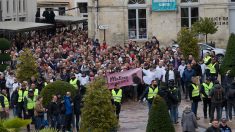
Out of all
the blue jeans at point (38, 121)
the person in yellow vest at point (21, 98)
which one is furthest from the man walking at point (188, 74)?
the blue jeans at point (38, 121)

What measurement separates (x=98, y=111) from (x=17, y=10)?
44.3 m

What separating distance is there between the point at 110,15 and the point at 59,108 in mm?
25826

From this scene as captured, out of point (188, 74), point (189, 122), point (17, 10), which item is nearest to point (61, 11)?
point (17, 10)

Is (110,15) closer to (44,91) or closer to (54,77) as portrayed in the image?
(54,77)

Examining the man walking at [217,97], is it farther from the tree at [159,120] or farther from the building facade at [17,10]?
the building facade at [17,10]

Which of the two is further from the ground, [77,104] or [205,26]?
[205,26]

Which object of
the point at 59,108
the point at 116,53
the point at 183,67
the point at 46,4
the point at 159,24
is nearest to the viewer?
the point at 59,108

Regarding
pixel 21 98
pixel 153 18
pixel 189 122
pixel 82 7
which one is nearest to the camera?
pixel 189 122

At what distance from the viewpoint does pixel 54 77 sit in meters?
30.0

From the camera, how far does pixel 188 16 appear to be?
→ 49.1 meters

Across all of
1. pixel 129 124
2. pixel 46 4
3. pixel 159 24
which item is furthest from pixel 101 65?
pixel 46 4

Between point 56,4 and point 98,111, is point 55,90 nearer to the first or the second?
point 98,111

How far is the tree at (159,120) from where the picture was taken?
64.3ft

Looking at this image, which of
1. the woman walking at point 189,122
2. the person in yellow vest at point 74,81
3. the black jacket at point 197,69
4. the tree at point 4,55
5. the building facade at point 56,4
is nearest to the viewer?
the woman walking at point 189,122
